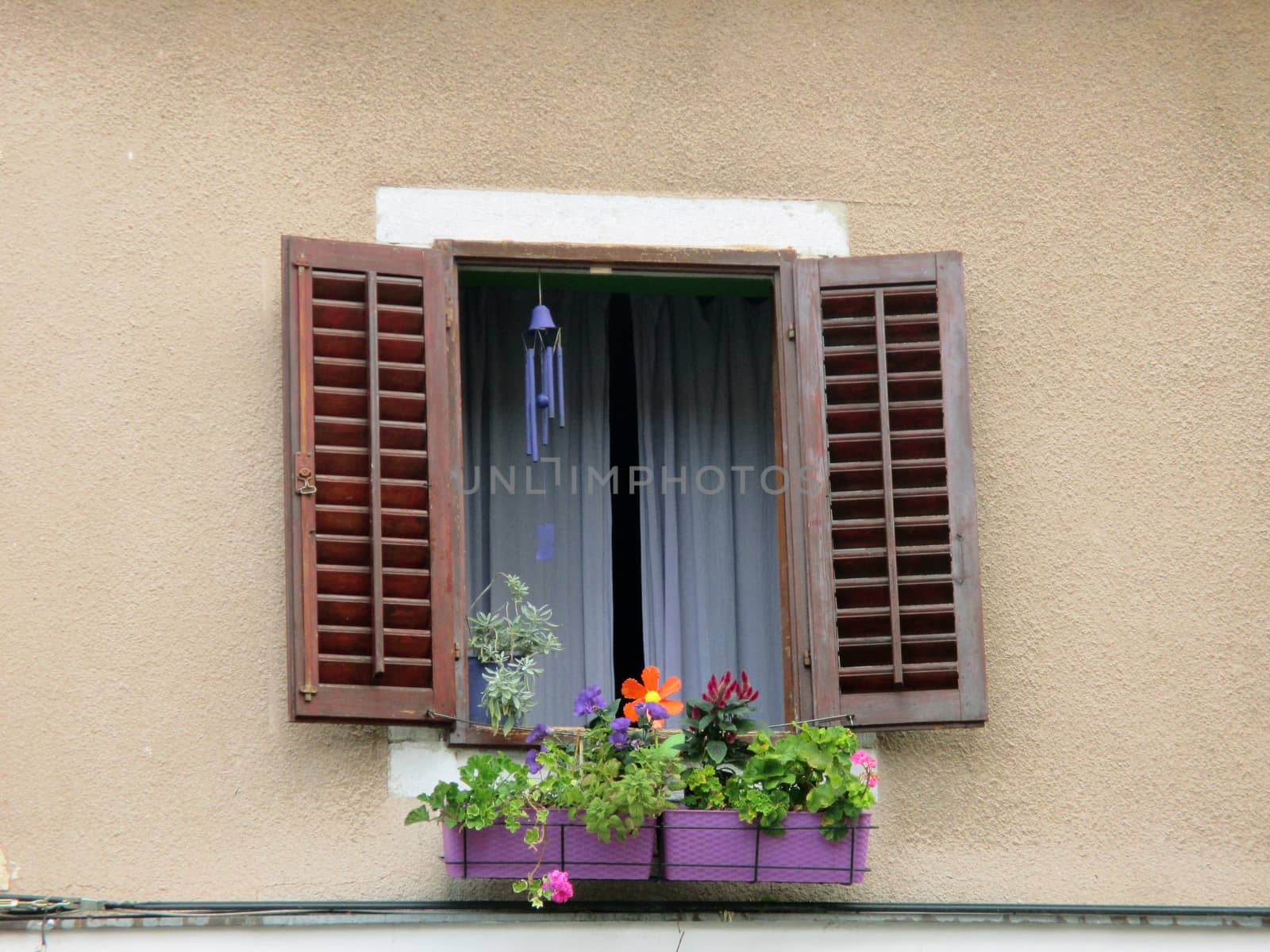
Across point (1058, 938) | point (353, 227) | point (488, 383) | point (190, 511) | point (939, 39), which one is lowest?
point (1058, 938)

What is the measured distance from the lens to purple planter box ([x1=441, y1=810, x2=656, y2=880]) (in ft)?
18.1

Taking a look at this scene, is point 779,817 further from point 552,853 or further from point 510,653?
point 510,653

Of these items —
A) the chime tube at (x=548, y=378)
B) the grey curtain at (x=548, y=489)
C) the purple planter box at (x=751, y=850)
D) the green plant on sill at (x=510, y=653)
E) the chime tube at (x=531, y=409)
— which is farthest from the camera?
the grey curtain at (x=548, y=489)

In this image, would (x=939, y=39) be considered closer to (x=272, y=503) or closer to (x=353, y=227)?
(x=353, y=227)

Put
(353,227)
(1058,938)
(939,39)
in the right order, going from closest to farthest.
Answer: (1058,938) → (353,227) → (939,39)

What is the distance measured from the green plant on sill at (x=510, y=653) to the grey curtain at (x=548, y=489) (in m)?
0.25

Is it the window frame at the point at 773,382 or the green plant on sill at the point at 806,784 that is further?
the window frame at the point at 773,382

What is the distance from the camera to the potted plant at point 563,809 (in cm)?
542

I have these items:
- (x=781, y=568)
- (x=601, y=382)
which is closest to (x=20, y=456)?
(x=601, y=382)

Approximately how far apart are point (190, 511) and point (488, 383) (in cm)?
112

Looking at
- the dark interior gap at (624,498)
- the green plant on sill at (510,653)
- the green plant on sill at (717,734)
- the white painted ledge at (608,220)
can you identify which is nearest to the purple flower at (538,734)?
the green plant on sill at (510,653)

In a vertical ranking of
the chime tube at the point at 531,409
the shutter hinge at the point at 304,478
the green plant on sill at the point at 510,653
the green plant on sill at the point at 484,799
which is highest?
the chime tube at the point at 531,409

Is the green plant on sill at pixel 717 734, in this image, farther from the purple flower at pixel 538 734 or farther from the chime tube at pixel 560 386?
the chime tube at pixel 560 386

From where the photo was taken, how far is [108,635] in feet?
19.0
